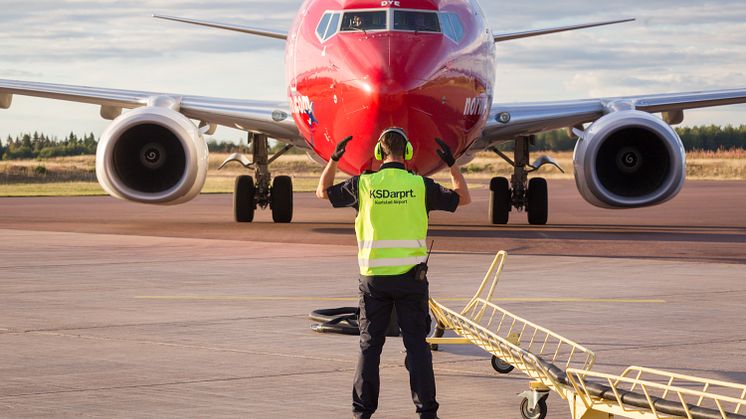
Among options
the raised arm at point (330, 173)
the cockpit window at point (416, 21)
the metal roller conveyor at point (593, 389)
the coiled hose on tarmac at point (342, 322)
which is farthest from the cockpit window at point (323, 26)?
the raised arm at point (330, 173)

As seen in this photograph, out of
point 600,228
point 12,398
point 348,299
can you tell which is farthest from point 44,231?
point 12,398

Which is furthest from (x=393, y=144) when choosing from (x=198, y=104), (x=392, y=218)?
(x=198, y=104)

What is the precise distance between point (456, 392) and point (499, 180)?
1592cm

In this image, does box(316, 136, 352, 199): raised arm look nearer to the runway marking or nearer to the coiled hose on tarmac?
the coiled hose on tarmac

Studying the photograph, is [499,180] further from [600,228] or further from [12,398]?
[12,398]

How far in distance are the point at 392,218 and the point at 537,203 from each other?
55.0 feet

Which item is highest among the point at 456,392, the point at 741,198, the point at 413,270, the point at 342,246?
the point at 413,270

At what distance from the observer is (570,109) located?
22.2 m

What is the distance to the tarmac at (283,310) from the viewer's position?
7.41 meters

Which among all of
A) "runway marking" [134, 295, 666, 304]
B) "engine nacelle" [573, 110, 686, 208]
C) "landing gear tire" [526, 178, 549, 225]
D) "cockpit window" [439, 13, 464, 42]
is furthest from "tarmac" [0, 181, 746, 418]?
"cockpit window" [439, 13, 464, 42]

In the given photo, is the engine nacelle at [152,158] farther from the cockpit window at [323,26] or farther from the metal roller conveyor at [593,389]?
the metal roller conveyor at [593,389]

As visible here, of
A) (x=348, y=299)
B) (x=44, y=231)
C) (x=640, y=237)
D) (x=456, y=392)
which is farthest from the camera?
(x=44, y=231)

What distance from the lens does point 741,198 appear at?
123 feet

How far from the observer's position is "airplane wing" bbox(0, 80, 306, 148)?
2150cm
